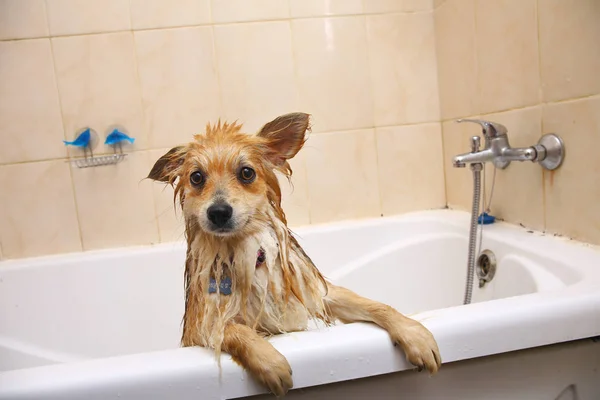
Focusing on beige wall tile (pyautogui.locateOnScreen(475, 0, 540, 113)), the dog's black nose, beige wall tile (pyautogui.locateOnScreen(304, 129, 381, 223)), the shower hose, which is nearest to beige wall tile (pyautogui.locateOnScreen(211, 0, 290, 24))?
beige wall tile (pyautogui.locateOnScreen(304, 129, 381, 223))

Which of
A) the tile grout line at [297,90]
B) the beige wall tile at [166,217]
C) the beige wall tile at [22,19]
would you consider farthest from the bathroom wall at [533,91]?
the beige wall tile at [22,19]

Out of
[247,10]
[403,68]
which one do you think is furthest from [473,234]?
[247,10]

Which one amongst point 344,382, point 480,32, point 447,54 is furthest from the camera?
point 447,54

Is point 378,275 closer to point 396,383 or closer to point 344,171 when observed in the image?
point 344,171

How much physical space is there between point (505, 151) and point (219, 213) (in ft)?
3.01

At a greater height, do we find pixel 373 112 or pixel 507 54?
pixel 507 54

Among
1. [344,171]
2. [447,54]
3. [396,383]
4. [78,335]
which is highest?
[447,54]

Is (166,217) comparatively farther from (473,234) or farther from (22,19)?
(473,234)

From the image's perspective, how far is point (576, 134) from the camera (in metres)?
1.14

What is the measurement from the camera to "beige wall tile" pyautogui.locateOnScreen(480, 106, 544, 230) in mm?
1315

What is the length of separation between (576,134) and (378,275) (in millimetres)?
852

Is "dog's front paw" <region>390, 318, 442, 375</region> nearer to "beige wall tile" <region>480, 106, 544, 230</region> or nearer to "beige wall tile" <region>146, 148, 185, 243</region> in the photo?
"beige wall tile" <region>480, 106, 544, 230</region>

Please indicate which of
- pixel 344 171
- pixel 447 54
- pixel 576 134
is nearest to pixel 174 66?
pixel 344 171

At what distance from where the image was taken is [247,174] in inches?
35.4
